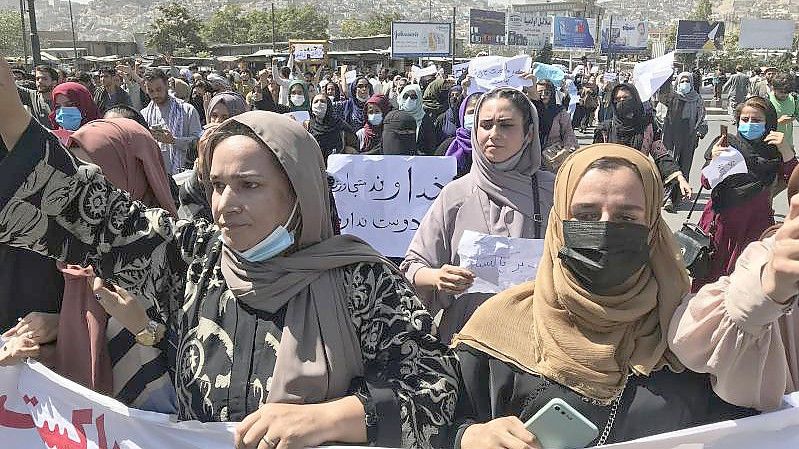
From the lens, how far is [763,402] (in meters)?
1.41

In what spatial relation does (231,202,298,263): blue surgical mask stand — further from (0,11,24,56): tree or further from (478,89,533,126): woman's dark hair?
(0,11,24,56): tree

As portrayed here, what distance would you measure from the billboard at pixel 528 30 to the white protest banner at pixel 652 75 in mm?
45326

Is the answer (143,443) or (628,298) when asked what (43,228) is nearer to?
(143,443)

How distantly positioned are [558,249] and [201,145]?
3.03 feet

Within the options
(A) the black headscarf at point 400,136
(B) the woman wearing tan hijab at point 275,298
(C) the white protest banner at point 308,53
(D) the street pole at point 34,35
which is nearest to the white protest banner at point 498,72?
(A) the black headscarf at point 400,136

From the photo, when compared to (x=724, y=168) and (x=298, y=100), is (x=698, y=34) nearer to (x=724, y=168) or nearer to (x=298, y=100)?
(x=298, y=100)

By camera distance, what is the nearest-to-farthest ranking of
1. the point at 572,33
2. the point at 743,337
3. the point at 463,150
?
1. the point at 743,337
2. the point at 463,150
3. the point at 572,33

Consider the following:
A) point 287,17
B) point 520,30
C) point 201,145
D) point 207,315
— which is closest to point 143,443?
point 207,315

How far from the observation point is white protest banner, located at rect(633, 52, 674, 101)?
5.48 metres

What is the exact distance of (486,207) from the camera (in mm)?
2537

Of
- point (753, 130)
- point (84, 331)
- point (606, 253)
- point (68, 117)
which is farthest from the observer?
point (753, 130)

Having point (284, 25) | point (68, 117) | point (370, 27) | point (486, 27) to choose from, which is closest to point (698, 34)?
point (486, 27)

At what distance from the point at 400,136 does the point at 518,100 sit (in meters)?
3.46

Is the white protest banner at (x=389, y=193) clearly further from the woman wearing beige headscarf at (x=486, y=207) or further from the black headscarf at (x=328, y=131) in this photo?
the black headscarf at (x=328, y=131)
